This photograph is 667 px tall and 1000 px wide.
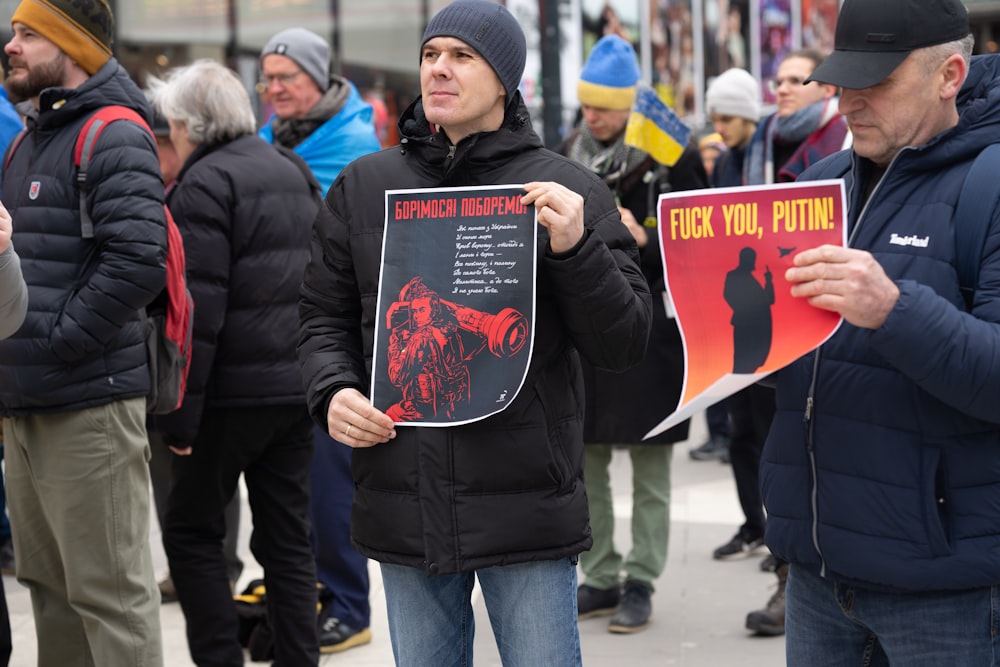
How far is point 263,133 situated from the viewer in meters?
6.09

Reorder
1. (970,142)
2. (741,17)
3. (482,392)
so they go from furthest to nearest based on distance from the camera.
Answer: (741,17)
(482,392)
(970,142)

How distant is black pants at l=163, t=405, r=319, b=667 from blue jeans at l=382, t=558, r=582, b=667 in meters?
1.64

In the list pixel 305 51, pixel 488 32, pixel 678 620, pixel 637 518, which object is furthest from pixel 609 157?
pixel 488 32

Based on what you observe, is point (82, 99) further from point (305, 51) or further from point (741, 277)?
point (741, 277)

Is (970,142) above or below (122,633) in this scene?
above

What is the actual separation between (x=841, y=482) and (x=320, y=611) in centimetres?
309

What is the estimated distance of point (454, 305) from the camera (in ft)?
9.14

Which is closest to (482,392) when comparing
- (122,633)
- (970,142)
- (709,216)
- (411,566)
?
(411,566)

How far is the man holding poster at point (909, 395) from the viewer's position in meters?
2.39

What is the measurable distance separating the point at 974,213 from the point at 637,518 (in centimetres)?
325

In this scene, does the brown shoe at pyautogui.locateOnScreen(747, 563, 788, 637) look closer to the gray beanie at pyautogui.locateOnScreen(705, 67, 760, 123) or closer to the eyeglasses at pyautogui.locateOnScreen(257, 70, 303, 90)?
the gray beanie at pyautogui.locateOnScreen(705, 67, 760, 123)

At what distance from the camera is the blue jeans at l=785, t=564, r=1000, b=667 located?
2.47m

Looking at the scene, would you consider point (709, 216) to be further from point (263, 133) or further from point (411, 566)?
point (263, 133)

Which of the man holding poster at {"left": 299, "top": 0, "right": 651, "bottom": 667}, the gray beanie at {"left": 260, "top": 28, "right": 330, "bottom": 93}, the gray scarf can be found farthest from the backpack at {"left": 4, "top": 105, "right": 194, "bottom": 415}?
the gray scarf
